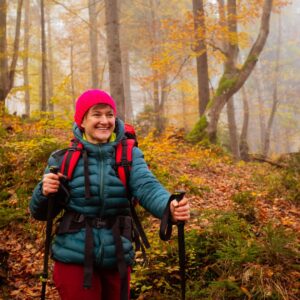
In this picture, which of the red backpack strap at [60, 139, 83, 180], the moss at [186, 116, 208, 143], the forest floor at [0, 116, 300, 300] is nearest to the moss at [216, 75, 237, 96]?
the moss at [186, 116, 208, 143]

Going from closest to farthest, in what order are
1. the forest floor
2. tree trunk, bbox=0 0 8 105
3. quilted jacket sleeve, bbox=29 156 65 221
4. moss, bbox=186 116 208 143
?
quilted jacket sleeve, bbox=29 156 65 221, the forest floor, tree trunk, bbox=0 0 8 105, moss, bbox=186 116 208 143

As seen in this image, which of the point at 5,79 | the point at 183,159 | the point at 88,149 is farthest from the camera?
the point at 5,79

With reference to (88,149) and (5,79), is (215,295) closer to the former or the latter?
(88,149)

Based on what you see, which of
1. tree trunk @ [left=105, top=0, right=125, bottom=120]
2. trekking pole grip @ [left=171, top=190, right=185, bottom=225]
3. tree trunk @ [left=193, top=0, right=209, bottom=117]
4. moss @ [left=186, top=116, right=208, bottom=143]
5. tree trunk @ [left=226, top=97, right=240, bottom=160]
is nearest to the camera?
trekking pole grip @ [left=171, top=190, right=185, bottom=225]

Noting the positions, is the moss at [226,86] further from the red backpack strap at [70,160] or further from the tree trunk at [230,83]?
the red backpack strap at [70,160]

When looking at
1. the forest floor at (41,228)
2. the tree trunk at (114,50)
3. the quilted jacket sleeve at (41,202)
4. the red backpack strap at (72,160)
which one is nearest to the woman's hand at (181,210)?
the red backpack strap at (72,160)

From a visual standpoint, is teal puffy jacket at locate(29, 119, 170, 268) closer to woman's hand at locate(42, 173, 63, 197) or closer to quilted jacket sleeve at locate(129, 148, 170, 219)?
quilted jacket sleeve at locate(129, 148, 170, 219)

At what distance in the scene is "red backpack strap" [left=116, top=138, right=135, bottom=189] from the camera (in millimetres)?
2854

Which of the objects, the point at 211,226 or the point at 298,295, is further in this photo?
the point at 211,226

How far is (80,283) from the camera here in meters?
2.71

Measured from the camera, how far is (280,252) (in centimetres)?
415

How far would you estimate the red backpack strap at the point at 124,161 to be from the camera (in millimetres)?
2854

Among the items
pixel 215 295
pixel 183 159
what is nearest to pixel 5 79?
pixel 183 159

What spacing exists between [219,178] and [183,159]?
5.97ft
